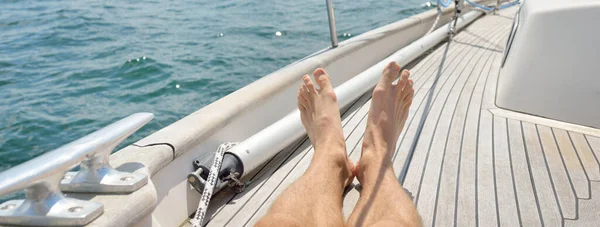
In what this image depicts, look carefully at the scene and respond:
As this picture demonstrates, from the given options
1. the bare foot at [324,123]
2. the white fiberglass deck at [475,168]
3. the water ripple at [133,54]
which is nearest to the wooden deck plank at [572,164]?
the white fiberglass deck at [475,168]

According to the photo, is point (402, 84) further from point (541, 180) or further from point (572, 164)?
point (572, 164)

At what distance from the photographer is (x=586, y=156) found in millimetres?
1673

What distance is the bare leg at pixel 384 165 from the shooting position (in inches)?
43.8

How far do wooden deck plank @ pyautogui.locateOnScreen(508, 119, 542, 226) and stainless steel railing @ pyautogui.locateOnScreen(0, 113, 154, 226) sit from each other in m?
1.00

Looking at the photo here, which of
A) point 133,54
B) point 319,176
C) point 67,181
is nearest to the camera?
point 67,181

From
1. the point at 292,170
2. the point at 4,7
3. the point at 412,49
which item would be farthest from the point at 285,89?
the point at 4,7

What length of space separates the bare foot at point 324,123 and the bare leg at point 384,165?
67 mm

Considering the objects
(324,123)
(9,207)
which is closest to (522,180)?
(324,123)

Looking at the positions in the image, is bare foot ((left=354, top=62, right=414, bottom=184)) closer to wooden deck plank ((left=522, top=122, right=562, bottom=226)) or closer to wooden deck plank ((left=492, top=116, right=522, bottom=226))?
wooden deck plank ((left=492, top=116, right=522, bottom=226))

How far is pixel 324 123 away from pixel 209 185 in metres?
0.40

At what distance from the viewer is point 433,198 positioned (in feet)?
4.59

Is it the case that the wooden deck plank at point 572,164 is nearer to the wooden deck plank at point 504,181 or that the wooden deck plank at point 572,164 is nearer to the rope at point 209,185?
the wooden deck plank at point 504,181

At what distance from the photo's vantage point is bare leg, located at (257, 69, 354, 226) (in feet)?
3.54

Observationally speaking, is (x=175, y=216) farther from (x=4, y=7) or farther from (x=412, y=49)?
(x=4, y=7)
